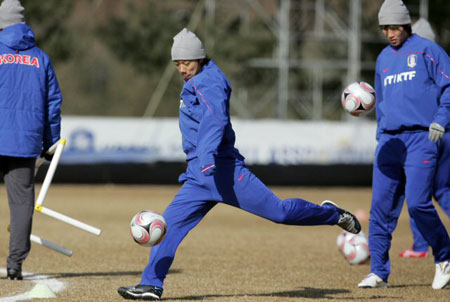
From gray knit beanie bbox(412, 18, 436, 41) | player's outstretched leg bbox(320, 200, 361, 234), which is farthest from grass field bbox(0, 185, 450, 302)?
gray knit beanie bbox(412, 18, 436, 41)

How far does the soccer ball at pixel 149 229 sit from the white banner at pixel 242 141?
53.2ft

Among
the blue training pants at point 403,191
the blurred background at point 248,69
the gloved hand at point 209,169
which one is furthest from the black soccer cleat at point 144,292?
the blurred background at point 248,69

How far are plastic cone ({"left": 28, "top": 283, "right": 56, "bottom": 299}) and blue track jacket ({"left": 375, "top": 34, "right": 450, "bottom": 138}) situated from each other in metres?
3.10

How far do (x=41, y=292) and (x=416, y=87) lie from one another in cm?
350

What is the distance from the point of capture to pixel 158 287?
7.01 metres

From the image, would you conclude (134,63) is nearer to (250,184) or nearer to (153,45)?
(153,45)

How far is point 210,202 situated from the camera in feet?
23.4

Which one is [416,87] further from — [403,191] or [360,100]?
[403,191]

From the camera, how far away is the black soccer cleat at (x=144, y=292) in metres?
6.96

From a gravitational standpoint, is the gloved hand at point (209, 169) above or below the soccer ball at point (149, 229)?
above

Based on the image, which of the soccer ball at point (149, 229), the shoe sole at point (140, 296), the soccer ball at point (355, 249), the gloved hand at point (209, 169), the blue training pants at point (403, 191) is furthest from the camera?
the soccer ball at point (355, 249)

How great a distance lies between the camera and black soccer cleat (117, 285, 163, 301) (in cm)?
696

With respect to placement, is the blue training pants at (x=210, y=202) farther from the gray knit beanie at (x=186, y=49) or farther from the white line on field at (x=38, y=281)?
the white line on field at (x=38, y=281)

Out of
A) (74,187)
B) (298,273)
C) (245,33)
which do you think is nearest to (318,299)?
(298,273)
